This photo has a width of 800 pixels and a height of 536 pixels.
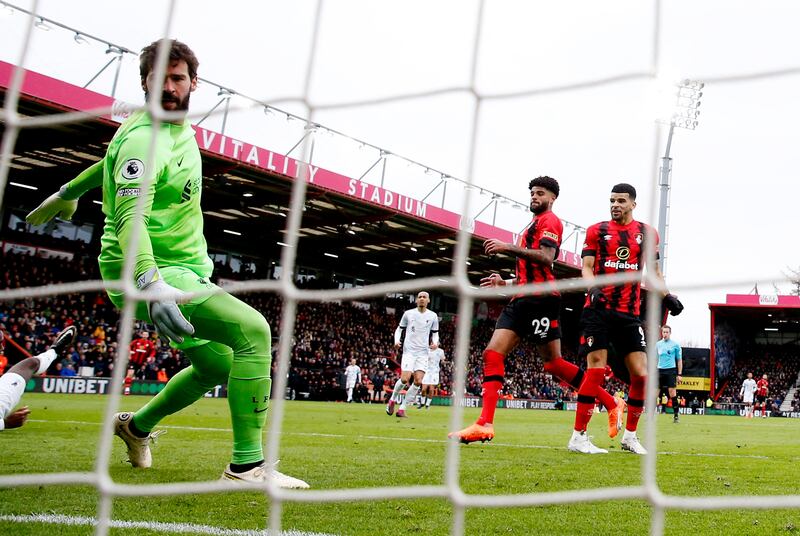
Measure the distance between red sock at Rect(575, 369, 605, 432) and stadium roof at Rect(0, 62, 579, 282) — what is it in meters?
8.10

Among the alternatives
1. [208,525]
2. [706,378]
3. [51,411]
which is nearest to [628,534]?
[208,525]

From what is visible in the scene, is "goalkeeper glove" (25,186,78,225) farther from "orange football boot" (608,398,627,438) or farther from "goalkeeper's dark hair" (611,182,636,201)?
"orange football boot" (608,398,627,438)

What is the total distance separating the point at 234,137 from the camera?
1518cm

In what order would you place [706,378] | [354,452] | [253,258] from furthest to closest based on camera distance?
[706,378]
[253,258]
[354,452]

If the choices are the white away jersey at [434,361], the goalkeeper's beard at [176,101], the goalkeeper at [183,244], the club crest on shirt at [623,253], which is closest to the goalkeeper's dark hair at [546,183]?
the club crest on shirt at [623,253]

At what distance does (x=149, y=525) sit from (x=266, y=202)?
16261 mm

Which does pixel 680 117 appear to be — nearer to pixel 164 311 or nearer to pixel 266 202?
pixel 164 311

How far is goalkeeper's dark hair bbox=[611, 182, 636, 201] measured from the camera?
17.0 feet

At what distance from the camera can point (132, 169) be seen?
2719 mm

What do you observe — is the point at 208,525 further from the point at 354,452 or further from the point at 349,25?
the point at 354,452

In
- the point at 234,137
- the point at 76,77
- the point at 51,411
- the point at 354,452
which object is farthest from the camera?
the point at 234,137

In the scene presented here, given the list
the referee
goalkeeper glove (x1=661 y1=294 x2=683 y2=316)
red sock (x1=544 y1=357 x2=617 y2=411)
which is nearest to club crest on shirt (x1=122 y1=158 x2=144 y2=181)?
goalkeeper glove (x1=661 y1=294 x2=683 y2=316)

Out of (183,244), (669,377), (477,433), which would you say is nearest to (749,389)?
(669,377)

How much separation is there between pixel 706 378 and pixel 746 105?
32096 millimetres
